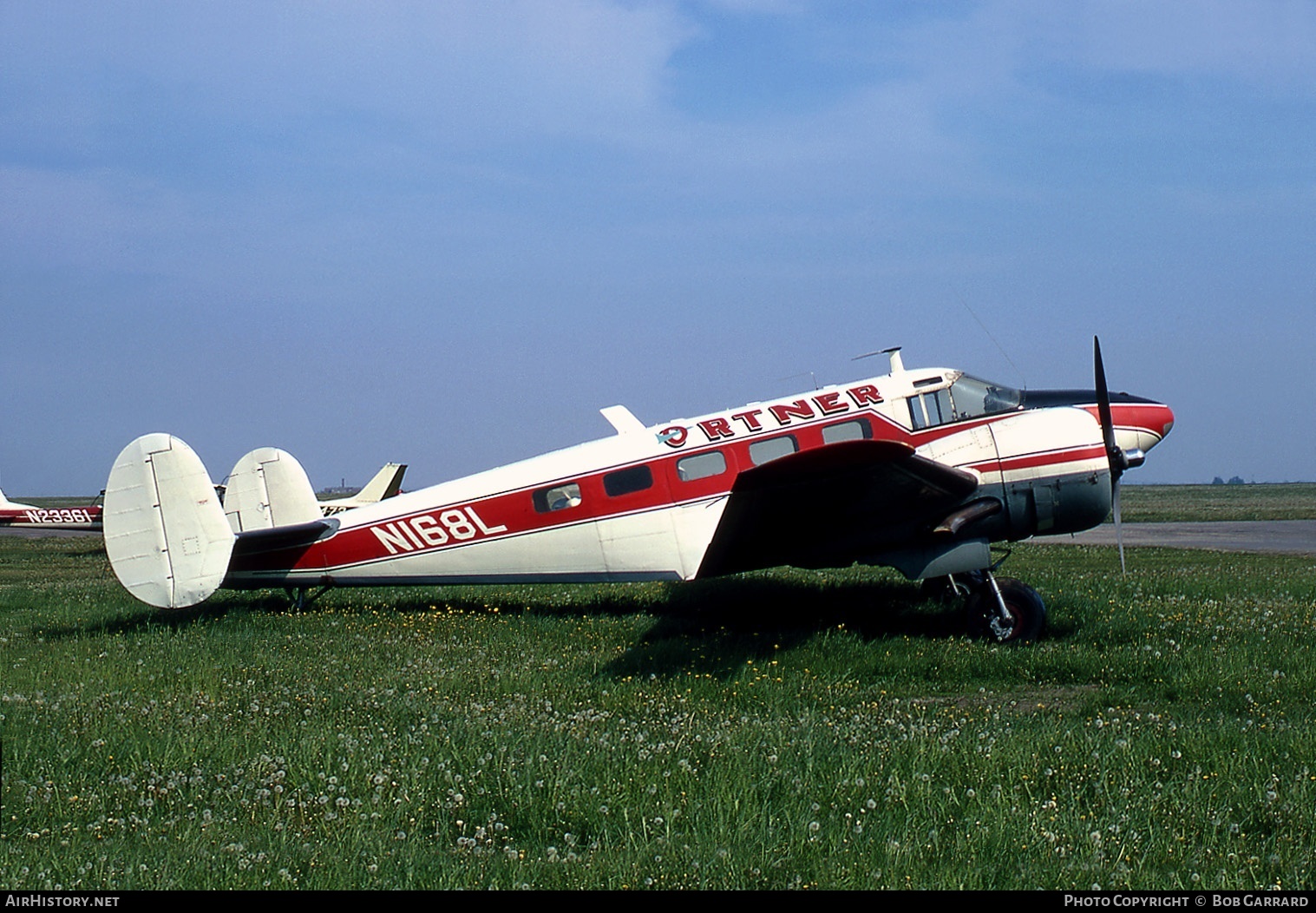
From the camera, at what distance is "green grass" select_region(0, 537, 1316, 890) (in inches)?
167

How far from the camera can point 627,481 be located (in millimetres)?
11930

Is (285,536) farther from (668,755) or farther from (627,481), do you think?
(668,755)

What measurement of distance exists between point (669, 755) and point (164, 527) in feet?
28.3

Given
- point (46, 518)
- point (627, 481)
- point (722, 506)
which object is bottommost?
point (722, 506)

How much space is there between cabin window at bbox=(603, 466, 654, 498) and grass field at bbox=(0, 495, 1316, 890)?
156 centimetres

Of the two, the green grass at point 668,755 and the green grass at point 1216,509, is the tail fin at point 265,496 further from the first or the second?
the green grass at point 1216,509

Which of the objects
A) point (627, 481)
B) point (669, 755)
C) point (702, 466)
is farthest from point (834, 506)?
point (669, 755)

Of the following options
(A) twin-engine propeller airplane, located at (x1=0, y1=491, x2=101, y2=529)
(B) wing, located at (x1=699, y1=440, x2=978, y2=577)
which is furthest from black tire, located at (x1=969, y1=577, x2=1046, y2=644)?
(A) twin-engine propeller airplane, located at (x1=0, y1=491, x2=101, y2=529)

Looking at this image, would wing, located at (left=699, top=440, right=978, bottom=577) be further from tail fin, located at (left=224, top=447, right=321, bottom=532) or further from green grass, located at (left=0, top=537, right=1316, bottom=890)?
tail fin, located at (left=224, top=447, right=321, bottom=532)

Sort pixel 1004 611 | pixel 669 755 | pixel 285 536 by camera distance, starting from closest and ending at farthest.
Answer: pixel 669 755 → pixel 1004 611 → pixel 285 536

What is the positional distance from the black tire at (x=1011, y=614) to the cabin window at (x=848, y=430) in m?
2.13

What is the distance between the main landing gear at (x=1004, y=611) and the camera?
416 inches

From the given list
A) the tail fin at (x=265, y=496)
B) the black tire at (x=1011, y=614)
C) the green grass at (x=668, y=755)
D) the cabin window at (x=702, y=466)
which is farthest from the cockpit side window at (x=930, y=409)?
the tail fin at (x=265, y=496)

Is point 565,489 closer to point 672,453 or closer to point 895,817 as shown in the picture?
point 672,453
